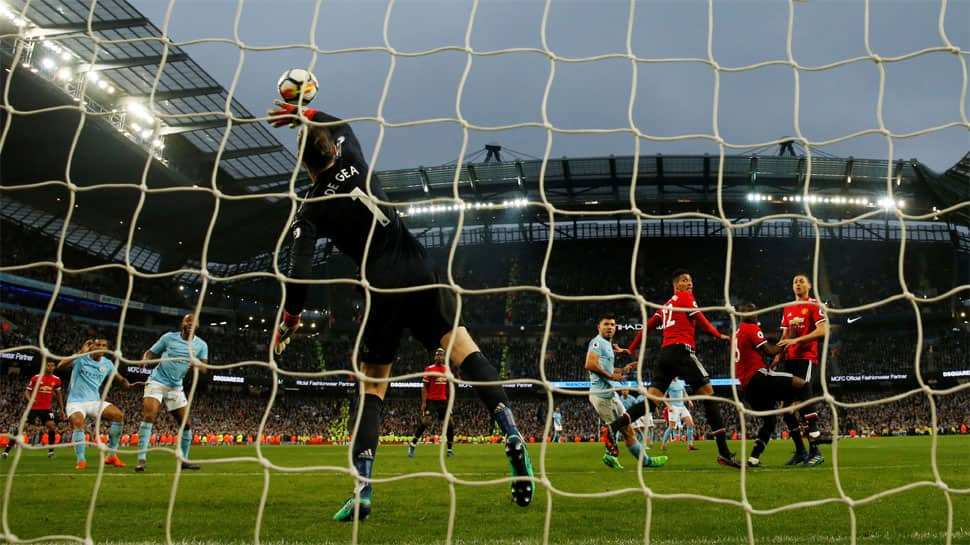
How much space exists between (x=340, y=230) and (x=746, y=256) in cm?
4103

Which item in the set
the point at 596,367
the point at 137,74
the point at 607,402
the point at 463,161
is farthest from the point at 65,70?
the point at 607,402

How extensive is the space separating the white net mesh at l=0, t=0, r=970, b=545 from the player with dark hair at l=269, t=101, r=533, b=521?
6.7 inches

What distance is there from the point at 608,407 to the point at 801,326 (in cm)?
227

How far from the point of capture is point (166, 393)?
819 centimetres

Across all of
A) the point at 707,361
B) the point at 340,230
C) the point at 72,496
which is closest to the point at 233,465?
the point at 72,496

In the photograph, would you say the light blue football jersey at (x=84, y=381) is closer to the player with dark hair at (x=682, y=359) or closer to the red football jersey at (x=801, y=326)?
the player with dark hair at (x=682, y=359)

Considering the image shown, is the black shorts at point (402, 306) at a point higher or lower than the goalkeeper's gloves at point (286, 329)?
higher

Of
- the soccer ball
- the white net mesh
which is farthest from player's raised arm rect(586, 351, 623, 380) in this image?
the soccer ball

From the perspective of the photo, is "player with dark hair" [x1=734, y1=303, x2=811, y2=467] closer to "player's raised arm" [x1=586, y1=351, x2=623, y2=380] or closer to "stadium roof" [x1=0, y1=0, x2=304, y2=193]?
"player's raised arm" [x1=586, y1=351, x2=623, y2=380]

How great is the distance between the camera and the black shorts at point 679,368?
7.67m

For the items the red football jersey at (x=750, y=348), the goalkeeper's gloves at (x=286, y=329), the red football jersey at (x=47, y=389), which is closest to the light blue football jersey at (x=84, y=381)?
the red football jersey at (x=47, y=389)

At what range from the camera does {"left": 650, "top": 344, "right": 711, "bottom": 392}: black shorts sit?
7.67 metres

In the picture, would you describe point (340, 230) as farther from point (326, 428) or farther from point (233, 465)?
point (326, 428)

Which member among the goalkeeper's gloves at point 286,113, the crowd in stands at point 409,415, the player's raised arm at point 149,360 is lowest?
the crowd in stands at point 409,415
